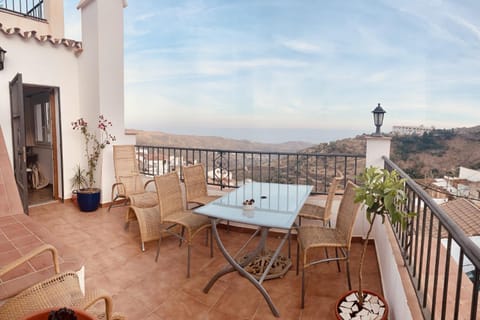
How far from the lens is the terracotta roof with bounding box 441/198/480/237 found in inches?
134

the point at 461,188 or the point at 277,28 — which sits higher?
the point at 277,28

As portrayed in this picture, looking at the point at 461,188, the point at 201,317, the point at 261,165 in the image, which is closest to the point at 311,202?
the point at 261,165

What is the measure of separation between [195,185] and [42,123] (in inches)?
160

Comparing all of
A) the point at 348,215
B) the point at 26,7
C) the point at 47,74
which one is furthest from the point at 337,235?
the point at 26,7

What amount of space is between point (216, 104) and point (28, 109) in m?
4.87

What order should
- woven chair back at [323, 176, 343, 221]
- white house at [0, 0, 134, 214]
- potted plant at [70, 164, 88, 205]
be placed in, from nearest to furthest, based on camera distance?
woven chair back at [323, 176, 343, 221] → white house at [0, 0, 134, 214] → potted plant at [70, 164, 88, 205]

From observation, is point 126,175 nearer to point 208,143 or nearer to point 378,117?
point 208,143

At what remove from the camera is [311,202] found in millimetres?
3609

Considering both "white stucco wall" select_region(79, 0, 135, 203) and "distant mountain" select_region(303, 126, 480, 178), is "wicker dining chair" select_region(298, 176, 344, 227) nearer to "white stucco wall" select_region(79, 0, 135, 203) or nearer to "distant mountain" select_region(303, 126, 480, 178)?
"distant mountain" select_region(303, 126, 480, 178)

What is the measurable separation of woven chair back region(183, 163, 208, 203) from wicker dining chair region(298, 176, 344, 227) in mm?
1333

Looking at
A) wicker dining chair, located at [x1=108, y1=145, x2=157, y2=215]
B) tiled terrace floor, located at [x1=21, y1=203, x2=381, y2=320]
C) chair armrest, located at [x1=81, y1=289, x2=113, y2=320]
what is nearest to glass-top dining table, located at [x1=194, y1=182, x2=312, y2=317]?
tiled terrace floor, located at [x1=21, y1=203, x2=381, y2=320]

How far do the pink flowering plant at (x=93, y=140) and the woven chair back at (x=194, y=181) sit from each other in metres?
2.12

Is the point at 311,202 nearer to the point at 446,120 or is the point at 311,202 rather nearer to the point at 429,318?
the point at 429,318

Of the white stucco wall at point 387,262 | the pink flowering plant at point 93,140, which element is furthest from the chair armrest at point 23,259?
the pink flowering plant at point 93,140
